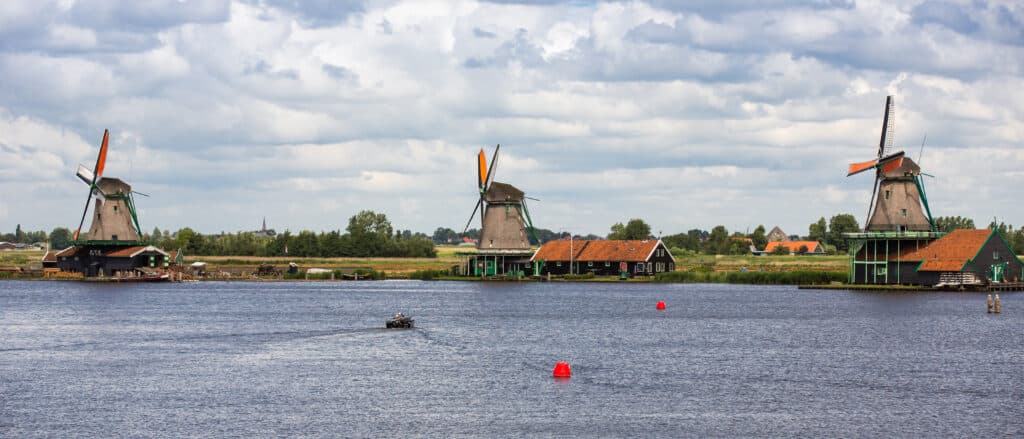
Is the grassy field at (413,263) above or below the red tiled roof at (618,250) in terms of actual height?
below

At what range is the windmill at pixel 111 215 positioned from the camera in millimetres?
A: 122000

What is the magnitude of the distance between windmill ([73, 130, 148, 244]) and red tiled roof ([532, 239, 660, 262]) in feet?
140

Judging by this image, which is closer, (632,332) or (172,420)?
(172,420)

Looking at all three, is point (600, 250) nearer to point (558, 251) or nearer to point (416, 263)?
point (558, 251)

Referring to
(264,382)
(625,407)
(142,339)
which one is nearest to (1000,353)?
(625,407)

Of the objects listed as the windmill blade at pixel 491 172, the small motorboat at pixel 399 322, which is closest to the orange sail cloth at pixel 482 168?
the windmill blade at pixel 491 172

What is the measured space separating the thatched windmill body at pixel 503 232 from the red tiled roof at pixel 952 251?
4255cm

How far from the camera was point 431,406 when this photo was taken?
118ft

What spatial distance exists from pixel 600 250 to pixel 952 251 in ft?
132

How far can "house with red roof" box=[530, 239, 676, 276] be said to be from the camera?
399 ft

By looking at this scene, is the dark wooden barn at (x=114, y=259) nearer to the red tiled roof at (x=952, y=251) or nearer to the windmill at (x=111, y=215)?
the windmill at (x=111, y=215)

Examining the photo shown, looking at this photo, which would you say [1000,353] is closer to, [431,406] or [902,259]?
[431,406]

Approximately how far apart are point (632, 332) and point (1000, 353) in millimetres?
17709

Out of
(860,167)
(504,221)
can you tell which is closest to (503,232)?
(504,221)
